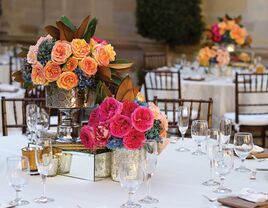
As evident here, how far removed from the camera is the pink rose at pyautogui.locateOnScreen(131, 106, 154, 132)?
254 centimetres

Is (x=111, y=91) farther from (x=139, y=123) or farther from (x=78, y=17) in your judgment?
(x=78, y=17)

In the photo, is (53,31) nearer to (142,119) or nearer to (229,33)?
(142,119)

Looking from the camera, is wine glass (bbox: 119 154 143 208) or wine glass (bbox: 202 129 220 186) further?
wine glass (bbox: 202 129 220 186)

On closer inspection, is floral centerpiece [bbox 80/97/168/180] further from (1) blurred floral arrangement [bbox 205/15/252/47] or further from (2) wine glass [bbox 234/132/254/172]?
(1) blurred floral arrangement [bbox 205/15/252/47]

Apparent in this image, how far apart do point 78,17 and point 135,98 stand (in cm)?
886

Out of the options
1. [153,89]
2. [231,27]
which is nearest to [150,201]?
[153,89]

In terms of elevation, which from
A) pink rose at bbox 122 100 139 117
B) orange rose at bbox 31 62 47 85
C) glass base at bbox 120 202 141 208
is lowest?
glass base at bbox 120 202 141 208

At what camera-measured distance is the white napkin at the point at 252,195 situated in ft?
7.73

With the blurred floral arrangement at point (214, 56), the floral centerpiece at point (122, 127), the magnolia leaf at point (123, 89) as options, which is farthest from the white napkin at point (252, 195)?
the blurred floral arrangement at point (214, 56)

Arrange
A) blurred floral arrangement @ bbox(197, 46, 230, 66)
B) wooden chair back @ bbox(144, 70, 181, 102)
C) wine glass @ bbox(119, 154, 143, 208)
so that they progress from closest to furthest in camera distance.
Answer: wine glass @ bbox(119, 154, 143, 208)
wooden chair back @ bbox(144, 70, 181, 102)
blurred floral arrangement @ bbox(197, 46, 230, 66)

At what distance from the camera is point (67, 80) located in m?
2.77

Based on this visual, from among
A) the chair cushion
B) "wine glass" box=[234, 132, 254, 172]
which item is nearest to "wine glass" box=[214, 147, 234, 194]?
"wine glass" box=[234, 132, 254, 172]

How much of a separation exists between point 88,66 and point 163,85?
14.5 feet

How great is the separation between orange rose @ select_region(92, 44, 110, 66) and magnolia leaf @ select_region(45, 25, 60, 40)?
7.3 inches
